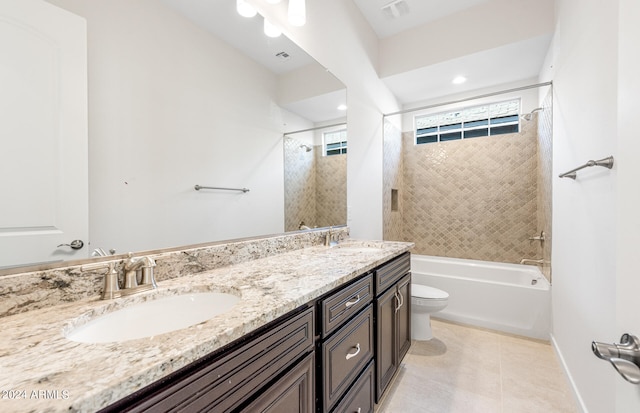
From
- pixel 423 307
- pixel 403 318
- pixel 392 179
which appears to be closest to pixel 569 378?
pixel 423 307

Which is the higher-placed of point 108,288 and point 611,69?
point 611,69

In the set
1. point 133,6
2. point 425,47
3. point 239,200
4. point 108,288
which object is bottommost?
point 108,288

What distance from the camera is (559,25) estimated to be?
205 centimetres

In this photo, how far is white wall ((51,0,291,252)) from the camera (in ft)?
2.95

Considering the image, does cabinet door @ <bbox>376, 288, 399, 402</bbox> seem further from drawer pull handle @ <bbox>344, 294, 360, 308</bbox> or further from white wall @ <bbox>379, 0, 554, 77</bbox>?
white wall @ <bbox>379, 0, 554, 77</bbox>

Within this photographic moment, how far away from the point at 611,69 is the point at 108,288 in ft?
6.88

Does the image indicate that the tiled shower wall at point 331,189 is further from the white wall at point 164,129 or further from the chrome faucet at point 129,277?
the chrome faucet at point 129,277

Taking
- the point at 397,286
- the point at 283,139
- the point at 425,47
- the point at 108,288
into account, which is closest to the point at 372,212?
the point at 397,286

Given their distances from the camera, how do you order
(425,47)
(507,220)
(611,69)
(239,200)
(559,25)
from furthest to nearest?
(507,220) < (425,47) < (559,25) < (239,200) < (611,69)

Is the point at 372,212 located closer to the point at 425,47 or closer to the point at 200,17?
the point at 425,47

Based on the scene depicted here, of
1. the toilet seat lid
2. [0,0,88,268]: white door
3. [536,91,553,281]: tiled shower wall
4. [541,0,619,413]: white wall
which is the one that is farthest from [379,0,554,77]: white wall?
[0,0,88,268]: white door

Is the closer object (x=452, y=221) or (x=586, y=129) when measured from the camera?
(x=586, y=129)

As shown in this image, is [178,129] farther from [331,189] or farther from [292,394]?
[331,189]

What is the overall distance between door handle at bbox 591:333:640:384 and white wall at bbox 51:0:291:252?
1276 mm
